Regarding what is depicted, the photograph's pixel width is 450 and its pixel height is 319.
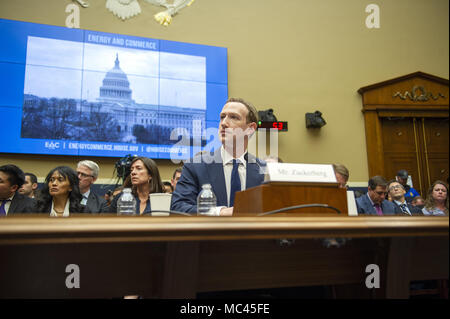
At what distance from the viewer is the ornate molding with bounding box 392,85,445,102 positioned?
5793mm

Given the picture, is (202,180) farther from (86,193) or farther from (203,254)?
(86,193)

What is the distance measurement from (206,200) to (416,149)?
5257 millimetres

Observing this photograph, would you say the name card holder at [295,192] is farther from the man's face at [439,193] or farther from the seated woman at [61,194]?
the man's face at [439,193]

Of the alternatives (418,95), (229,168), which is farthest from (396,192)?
(418,95)

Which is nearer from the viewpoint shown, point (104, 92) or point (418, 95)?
point (104, 92)

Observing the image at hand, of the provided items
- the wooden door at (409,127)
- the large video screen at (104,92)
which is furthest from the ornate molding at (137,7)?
the wooden door at (409,127)

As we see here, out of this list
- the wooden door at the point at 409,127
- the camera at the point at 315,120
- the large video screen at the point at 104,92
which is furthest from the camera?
the wooden door at the point at 409,127

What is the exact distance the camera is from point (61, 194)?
248 cm

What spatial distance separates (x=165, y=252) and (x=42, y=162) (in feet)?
13.9

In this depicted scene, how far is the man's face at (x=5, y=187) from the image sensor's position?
8.41ft

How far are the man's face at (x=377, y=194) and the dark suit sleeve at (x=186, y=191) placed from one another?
2.16m

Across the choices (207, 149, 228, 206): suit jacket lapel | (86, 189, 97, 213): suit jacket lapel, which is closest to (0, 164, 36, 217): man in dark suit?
(86, 189, 97, 213): suit jacket lapel
